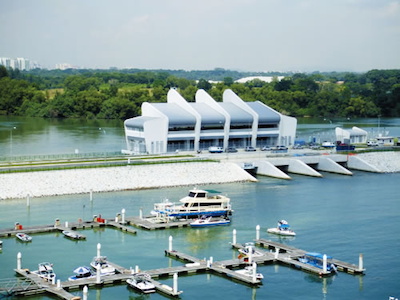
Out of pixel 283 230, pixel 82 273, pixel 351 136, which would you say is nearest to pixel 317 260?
pixel 283 230

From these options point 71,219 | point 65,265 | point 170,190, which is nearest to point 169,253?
point 65,265

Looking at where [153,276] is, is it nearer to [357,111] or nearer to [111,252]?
[111,252]

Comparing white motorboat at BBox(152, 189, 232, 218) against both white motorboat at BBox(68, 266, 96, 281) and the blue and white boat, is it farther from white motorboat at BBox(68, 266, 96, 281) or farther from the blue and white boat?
white motorboat at BBox(68, 266, 96, 281)

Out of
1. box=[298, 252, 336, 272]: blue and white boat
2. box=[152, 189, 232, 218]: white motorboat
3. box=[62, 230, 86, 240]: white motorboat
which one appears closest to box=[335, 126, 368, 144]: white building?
box=[152, 189, 232, 218]: white motorboat

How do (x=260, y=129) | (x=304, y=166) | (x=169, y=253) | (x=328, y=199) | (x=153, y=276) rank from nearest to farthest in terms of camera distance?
(x=153, y=276)
(x=169, y=253)
(x=328, y=199)
(x=304, y=166)
(x=260, y=129)

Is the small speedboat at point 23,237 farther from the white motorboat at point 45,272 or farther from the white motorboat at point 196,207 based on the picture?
the white motorboat at point 196,207

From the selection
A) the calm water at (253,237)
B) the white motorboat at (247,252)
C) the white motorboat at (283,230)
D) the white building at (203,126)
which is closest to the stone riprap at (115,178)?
the calm water at (253,237)
